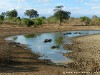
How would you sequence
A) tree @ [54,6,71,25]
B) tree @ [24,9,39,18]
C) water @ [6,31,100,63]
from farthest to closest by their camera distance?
1. tree @ [24,9,39,18]
2. tree @ [54,6,71,25]
3. water @ [6,31,100,63]

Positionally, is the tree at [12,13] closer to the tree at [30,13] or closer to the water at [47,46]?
the tree at [30,13]

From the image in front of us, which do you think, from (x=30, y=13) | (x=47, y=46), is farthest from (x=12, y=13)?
(x=47, y=46)

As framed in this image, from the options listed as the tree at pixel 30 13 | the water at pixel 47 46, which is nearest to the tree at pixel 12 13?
the tree at pixel 30 13

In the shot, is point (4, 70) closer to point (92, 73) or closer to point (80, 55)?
point (92, 73)

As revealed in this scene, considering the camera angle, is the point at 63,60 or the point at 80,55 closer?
the point at 63,60

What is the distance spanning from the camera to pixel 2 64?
25281 mm

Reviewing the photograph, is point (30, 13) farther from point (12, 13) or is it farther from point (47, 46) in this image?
point (47, 46)

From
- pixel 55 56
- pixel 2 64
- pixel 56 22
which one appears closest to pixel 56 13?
pixel 56 22

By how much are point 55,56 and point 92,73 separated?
11787mm

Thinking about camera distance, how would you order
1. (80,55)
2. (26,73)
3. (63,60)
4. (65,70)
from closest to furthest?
(26,73)
(65,70)
(63,60)
(80,55)

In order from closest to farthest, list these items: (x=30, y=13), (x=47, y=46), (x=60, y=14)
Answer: (x=47, y=46) < (x=60, y=14) < (x=30, y=13)

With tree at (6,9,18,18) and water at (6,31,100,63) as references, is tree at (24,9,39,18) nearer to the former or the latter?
tree at (6,9,18,18)

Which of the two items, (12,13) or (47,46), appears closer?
(47,46)

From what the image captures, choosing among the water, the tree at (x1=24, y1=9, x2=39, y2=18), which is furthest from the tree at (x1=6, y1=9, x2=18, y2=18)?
the water
